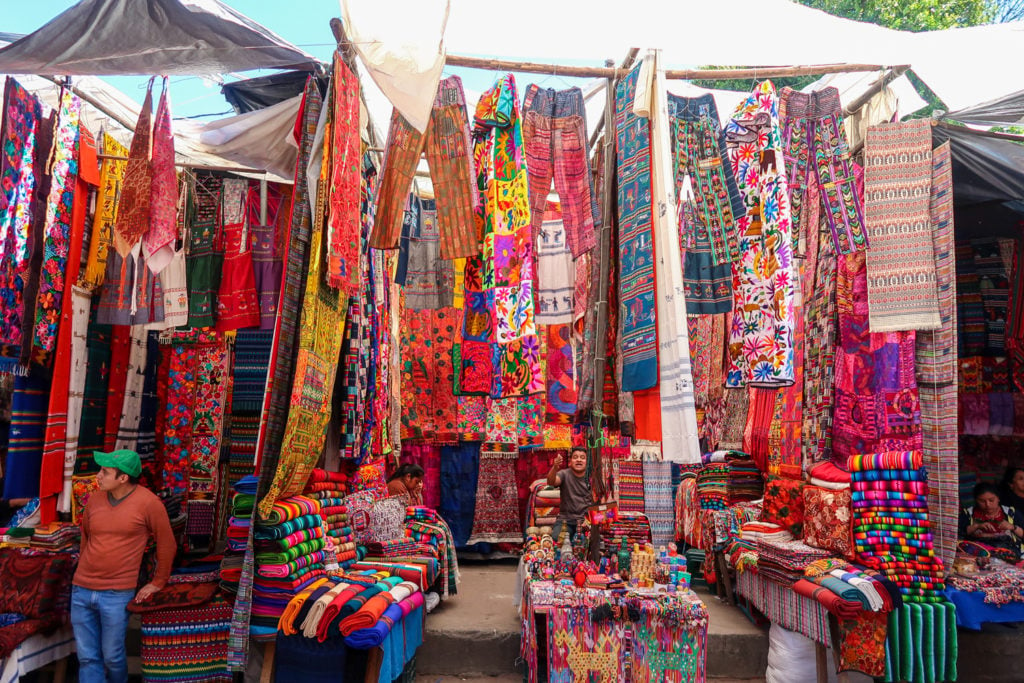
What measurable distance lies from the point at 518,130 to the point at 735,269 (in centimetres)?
141

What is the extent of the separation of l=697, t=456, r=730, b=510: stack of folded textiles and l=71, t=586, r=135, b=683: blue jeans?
4662 millimetres

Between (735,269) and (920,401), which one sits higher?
(735,269)

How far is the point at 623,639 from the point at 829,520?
1587 millimetres

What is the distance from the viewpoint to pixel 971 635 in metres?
4.53

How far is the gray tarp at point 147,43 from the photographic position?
3.33m

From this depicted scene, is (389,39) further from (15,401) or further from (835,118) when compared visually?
(15,401)

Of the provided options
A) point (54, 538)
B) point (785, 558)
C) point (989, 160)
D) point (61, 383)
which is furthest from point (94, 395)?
point (989, 160)

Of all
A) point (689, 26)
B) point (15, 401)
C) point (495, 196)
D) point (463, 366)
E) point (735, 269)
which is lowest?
point (15, 401)

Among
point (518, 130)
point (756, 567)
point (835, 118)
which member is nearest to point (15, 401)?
point (518, 130)

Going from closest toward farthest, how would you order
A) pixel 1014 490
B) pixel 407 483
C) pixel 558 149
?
pixel 558 149 < pixel 1014 490 < pixel 407 483

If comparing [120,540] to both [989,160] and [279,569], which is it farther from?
[989,160]

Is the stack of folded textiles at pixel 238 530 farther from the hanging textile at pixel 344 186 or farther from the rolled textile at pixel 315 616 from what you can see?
the hanging textile at pixel 344 186

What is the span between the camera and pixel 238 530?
378cm

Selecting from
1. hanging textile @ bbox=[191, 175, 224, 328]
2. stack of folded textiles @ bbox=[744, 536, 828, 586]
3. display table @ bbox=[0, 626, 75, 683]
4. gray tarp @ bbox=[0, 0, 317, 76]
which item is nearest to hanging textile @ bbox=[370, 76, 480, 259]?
gray tarp @ bbox=[0, 0, 317, 76]
